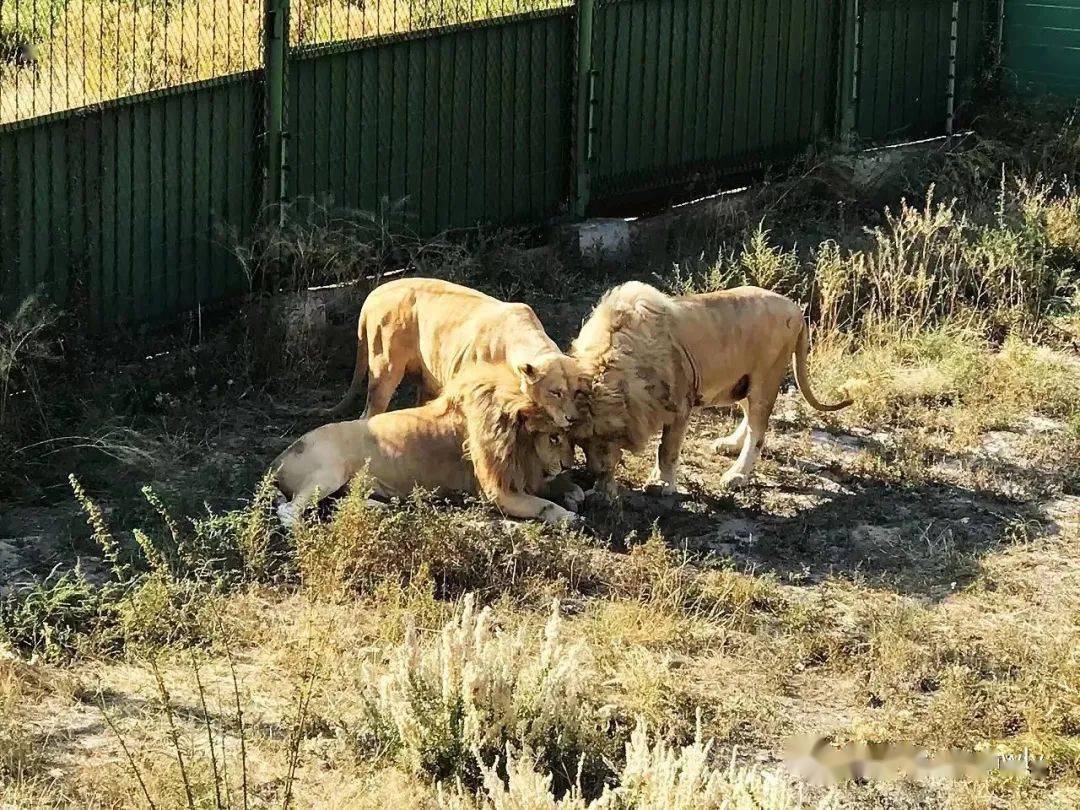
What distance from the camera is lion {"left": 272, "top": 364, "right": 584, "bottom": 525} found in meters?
9.02

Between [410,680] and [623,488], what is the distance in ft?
10.8

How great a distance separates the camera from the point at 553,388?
29.3 ft

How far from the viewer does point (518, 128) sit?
13.2 metres

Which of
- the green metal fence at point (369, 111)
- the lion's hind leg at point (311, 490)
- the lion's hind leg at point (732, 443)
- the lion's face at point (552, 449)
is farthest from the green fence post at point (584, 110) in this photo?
the lion's hind leg at point (311, 490)

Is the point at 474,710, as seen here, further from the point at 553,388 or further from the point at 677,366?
the point at 677,366

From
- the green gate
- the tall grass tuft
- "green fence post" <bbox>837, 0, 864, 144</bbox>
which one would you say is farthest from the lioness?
the green gate

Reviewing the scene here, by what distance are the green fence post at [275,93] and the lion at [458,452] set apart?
8.88 feet

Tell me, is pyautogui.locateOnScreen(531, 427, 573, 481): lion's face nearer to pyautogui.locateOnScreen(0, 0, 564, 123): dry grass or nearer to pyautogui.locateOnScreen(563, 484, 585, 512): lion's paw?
pyautogui.locateOnScreen(563, 484, 585, 512): lion's paw

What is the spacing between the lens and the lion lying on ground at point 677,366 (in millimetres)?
9109

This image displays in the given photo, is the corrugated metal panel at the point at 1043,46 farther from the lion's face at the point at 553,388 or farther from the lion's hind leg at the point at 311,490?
the lion's hind leg at the point at 311,490

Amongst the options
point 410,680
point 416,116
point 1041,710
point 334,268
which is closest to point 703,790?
point 410,680

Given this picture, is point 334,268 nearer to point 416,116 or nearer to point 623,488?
point 416,116

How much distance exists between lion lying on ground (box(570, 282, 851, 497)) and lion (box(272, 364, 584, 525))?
0.25 m

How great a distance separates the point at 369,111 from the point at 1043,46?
7707 mm
